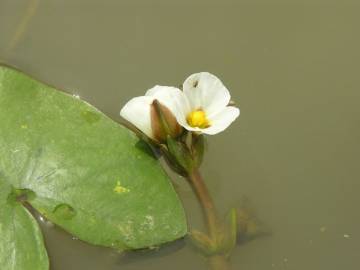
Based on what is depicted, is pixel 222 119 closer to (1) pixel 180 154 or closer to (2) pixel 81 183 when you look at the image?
(1) pixel 180 154

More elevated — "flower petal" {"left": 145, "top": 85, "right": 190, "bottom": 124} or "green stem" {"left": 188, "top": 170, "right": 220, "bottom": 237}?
"flower petal" {"left": 145, "top": 85, "right": 190, "bottom": 124}

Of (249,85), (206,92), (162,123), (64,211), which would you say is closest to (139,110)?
(162,123)

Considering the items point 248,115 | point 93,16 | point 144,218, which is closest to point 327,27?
point 248,115

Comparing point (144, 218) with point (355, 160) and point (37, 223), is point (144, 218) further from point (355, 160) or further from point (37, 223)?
point (355, 160)

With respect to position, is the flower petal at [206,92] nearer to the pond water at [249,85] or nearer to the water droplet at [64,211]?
the pond water at [249,85]

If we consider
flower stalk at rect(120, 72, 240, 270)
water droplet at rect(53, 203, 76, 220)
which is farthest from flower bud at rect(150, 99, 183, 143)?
water droplet at rect(53, 203, 76, 220)

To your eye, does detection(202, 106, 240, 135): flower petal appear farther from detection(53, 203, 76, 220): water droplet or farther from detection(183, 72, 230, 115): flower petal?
detection(53, 203, 76, 220): water droplet
